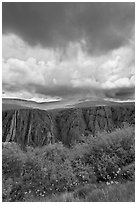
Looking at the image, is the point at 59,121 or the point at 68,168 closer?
the point at 68,168

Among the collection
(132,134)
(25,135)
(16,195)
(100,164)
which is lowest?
(25,135)

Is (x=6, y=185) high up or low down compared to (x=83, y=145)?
down

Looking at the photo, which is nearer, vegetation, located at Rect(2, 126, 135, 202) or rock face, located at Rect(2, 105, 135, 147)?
vegetation, located at Rect(2, 126, 135, 202)

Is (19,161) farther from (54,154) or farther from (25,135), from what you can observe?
(25,135)

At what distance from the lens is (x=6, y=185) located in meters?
4.88

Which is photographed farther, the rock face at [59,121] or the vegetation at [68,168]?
the rock face at [59,121]

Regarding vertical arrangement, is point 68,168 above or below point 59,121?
above

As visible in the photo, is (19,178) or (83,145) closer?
(19,178)

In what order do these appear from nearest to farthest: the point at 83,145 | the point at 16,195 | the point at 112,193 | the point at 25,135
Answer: the point at 112,193
the point at 16,195
the point at 83,145
the point at 25,135

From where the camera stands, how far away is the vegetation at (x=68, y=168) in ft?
16.2

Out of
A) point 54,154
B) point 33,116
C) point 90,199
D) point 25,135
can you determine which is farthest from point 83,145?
point 33,116

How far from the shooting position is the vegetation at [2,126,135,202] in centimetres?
493

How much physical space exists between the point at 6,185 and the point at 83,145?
2.74m

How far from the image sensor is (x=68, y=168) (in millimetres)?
5715
